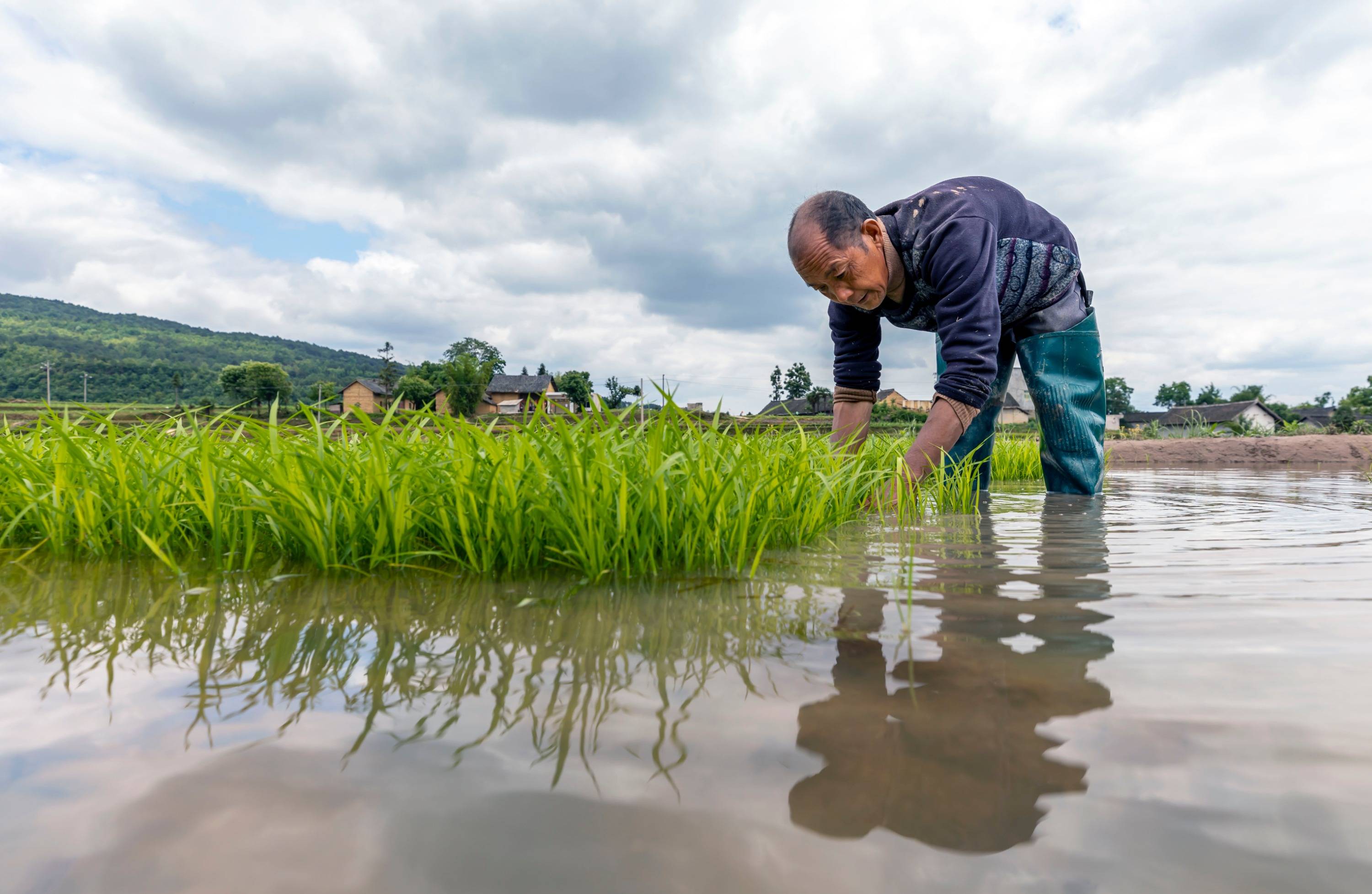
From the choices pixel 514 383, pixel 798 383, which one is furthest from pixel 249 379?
pixel 798 383

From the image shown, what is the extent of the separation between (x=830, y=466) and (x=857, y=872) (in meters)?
2.15

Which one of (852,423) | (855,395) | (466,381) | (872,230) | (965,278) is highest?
(466,381)

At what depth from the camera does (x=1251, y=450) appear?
901 centimetres

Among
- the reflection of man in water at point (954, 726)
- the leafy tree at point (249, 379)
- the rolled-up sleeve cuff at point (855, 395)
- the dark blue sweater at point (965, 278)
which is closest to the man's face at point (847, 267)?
the dark blue sweater at point (965, 278)

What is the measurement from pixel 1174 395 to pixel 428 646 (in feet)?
455

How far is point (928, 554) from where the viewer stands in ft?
6.16

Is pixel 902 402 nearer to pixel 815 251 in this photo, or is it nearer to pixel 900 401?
pixel 900 401

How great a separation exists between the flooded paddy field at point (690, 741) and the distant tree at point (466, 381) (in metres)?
74.3

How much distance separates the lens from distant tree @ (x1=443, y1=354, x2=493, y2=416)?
80.2 metres

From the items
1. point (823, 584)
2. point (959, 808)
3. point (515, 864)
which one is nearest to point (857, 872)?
→ point (959, 808)

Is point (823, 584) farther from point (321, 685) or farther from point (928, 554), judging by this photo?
point (321, 685)

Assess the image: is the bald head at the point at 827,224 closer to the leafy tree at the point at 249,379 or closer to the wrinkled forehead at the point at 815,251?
the wrinkled forehead at the point at 815,251

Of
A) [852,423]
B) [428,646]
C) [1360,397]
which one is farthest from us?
[1360,397]

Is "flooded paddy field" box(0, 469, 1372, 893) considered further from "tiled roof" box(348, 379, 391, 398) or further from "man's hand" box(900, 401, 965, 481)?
"tiled roof" box(348, 379, 391, 398)
